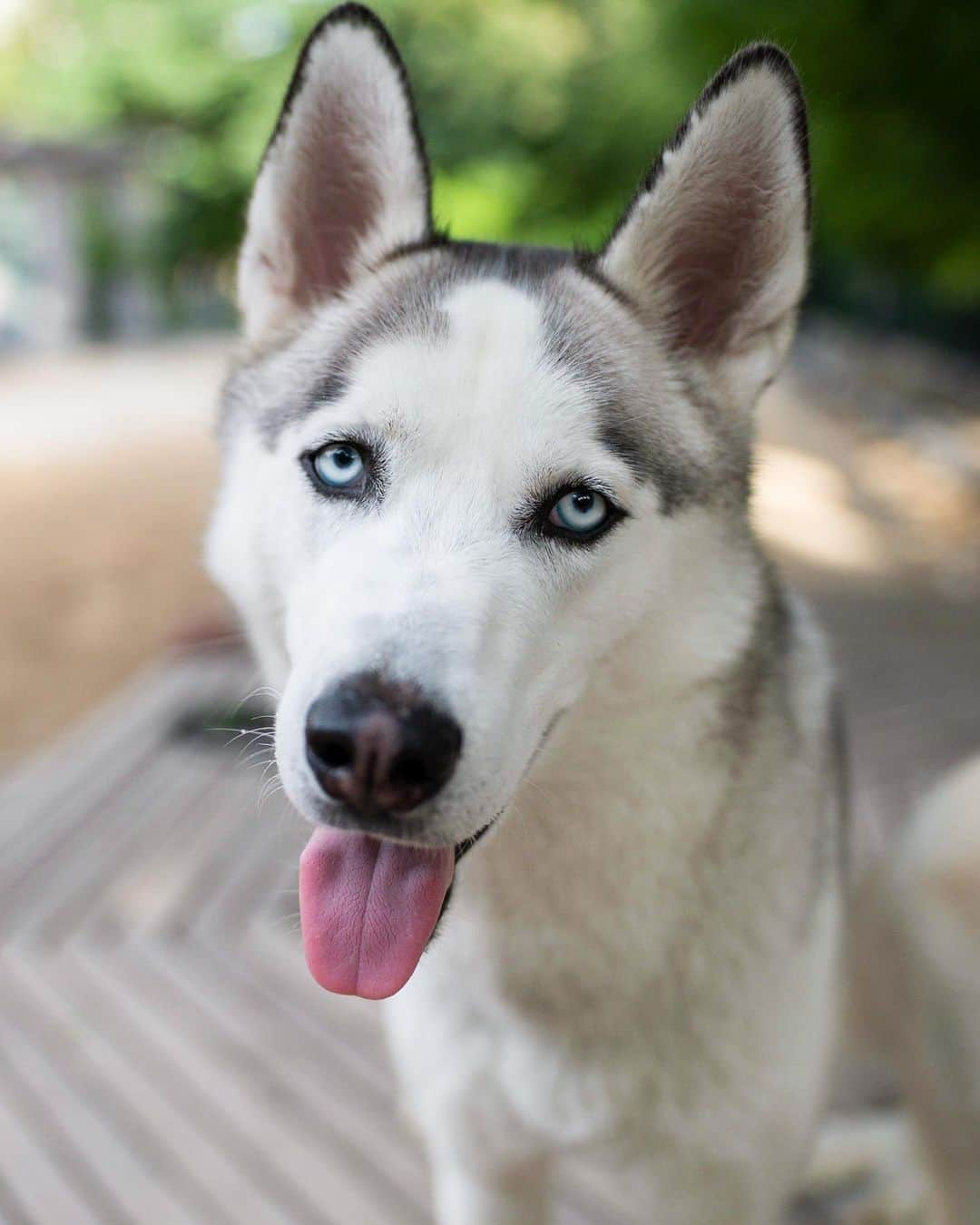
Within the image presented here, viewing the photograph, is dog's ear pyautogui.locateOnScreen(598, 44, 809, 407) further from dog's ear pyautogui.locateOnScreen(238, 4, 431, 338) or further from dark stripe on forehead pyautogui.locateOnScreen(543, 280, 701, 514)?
dog's ear pyautogui.locateOnScreen(238, 4, 431, 338)

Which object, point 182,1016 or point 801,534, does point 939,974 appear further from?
point 801,534

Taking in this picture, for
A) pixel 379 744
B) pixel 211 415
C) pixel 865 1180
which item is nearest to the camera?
pixel 379 744

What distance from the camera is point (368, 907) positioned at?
1176 mm

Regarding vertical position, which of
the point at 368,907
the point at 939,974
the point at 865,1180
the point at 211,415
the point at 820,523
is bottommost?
the point at 820,523

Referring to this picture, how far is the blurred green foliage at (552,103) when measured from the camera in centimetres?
405

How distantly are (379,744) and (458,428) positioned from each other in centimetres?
41

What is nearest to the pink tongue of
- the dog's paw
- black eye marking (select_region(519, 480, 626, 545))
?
black eye marking (select_region(519, 480, 626, 545))

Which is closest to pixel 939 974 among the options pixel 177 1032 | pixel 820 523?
pixel 177 1032

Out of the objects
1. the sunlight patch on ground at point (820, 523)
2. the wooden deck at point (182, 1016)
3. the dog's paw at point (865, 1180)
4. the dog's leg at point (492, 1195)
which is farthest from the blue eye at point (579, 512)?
the sunlight patch on ground at point (820, 523)

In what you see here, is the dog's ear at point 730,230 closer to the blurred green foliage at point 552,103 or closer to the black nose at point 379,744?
the blurred green foliage at point 552,103

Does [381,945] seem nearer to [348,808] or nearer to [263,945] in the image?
[348,808]

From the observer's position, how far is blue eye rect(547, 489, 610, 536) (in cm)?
125

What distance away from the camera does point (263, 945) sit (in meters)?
2.65

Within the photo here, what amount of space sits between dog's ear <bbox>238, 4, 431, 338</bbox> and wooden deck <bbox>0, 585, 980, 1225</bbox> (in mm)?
969
